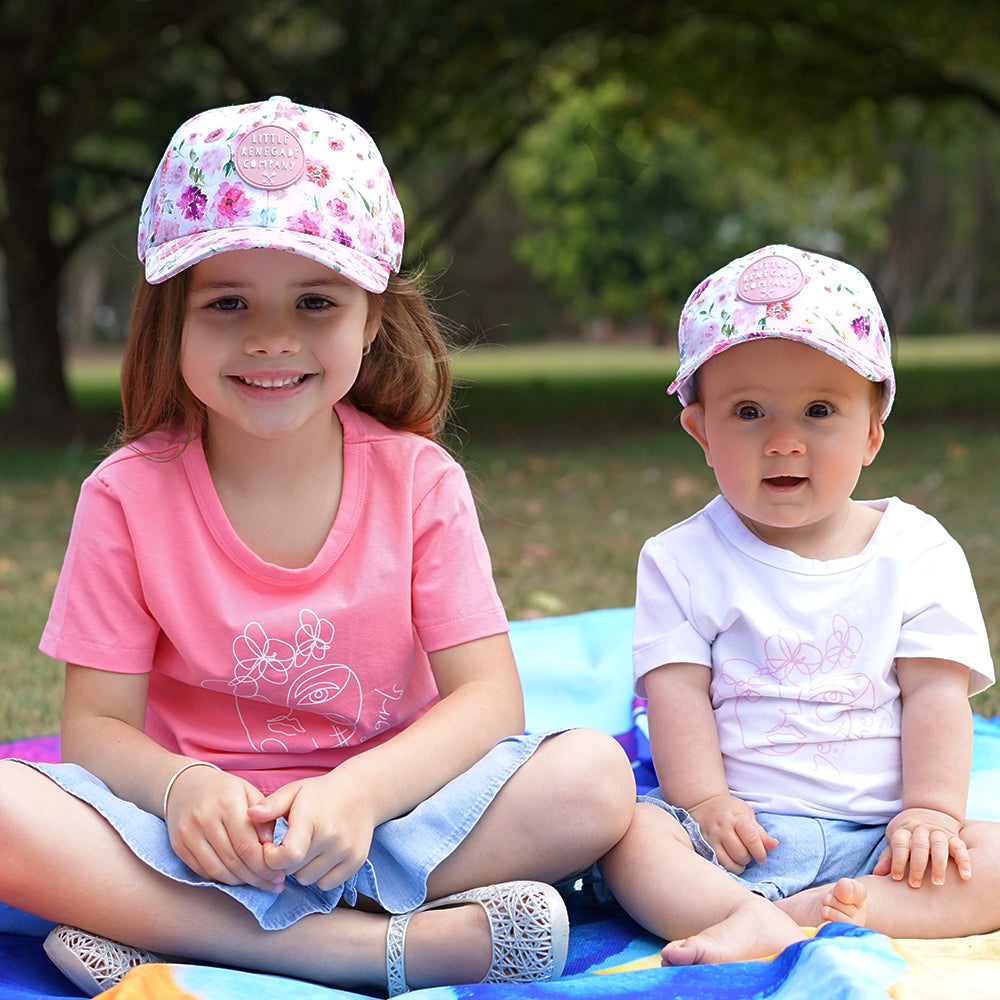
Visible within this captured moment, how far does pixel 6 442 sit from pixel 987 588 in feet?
23.0

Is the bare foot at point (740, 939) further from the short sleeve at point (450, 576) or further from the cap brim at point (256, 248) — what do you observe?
the cap brim at point (256, 248)

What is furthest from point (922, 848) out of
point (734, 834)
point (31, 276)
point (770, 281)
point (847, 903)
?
point (31, 276)

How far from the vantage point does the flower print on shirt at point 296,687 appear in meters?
2.06

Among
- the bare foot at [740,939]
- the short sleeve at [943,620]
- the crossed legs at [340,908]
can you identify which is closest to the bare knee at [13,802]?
the crossed legs at [340,908]

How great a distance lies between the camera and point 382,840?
1887 millimetres

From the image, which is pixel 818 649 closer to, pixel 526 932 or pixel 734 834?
pixel 734 834

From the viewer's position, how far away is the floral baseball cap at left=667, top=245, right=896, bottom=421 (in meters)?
2.07

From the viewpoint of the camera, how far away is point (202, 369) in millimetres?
1987

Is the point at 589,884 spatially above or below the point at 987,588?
below

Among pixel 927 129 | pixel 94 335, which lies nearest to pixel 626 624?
pixel 927 129

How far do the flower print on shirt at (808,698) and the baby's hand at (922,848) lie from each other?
0.17 metres

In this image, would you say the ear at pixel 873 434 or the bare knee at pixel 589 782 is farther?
the ear at pixel 873 434

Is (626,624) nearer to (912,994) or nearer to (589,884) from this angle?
(589,884)

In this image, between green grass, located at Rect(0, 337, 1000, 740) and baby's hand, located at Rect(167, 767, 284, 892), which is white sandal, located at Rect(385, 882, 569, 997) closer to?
baby's hand, located at Rect(167, 767, 284, 892)
